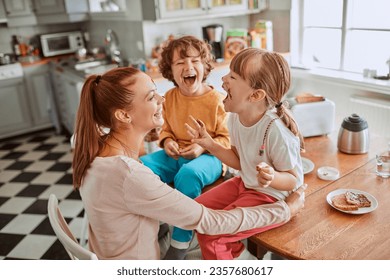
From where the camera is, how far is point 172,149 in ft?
4.65

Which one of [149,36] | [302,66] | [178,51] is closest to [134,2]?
[149,36]

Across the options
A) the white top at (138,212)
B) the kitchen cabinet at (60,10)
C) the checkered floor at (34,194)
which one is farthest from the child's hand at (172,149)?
the kitchen cabinet at (60,10)

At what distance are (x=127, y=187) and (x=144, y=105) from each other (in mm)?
233

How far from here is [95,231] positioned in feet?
3.34

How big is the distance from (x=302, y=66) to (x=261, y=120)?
215 cm

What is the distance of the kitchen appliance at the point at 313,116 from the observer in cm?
161

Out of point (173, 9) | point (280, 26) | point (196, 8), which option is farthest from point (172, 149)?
point (280, 26)

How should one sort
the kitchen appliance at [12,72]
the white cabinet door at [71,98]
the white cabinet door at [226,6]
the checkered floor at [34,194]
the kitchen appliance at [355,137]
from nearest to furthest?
the kitchen appliance at [355,137] < the checkered floor at [34,194] < the white cabinet door at [226,6] < the white cabinet door at [71,98] < the kitchen appliance at [12,72]

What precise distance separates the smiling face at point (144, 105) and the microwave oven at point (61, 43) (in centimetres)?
322

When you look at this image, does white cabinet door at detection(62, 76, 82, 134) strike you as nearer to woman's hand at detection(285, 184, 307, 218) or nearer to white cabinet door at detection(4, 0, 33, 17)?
white cabinet door at detection(4, 0, 33, 17)

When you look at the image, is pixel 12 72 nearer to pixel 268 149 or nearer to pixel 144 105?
pixel 144 105

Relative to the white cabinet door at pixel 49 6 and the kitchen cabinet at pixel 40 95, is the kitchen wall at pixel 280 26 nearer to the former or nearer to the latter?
the white cabinet door at pixel 49 6

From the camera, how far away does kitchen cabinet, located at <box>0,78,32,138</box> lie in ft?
11.7

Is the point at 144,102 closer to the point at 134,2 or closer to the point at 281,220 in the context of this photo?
the point at 281,220
